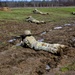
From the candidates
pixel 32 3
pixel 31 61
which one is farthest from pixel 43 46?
pixel 32 3

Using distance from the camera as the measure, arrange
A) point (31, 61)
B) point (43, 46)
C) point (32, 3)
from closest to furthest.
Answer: point (31, 61) → point (43, 46) → point (32, 3)

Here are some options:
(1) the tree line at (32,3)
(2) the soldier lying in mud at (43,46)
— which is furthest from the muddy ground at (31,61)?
(1) the tree line at (32,3)

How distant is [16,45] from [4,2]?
3891cm

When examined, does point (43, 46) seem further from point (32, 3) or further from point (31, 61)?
point (32, 3)

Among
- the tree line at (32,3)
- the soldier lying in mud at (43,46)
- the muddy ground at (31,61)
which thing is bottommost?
the tree line at (32,3)

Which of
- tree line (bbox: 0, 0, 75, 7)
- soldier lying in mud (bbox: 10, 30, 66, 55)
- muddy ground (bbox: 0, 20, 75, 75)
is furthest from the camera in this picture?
tree line (bbox: 0, 0, 75, 7)

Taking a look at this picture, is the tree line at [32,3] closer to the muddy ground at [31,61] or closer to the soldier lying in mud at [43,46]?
the soldier lying in mud at [43,46]

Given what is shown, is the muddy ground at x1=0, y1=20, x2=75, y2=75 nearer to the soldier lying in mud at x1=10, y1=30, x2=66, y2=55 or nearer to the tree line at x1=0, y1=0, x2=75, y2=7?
the soldier lying in mud at x1=10, y1=30, x2=66, y2=55

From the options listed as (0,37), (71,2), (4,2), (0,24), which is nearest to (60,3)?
(71,2)

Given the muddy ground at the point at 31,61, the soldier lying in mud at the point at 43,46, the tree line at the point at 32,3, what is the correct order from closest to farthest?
the muddy ground at the point at 31,61 < the soldier lying in mud at the point at 43,46 < the tree line at the point at 32,3

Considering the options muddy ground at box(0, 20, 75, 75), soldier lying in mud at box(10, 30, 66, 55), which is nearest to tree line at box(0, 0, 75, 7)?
→ soldier lying in mud at box(10, 30, 66, 55)

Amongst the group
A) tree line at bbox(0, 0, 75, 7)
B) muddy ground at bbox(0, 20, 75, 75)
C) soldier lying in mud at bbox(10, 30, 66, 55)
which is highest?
soldier lying in mud at bbox(10, 30, 66, 55)

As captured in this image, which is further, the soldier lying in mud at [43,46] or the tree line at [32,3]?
the tree line at [32,3]

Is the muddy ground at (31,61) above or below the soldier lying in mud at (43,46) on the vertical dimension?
below
